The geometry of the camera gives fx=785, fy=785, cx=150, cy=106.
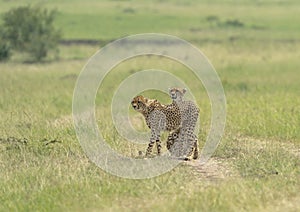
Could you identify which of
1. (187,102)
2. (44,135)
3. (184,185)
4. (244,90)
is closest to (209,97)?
(244,90)

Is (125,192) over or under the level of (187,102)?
under

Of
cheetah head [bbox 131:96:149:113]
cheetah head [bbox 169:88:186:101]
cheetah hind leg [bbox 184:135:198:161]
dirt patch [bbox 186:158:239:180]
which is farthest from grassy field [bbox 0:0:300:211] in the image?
cheetah head [bbox 169:88:186:101]

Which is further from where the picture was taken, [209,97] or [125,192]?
[209,97]

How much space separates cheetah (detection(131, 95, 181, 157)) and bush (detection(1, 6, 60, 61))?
1933 cm

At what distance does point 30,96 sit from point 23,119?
447 centimetres

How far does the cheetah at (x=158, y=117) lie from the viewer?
10633mm

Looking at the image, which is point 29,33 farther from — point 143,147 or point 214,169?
point 214,169

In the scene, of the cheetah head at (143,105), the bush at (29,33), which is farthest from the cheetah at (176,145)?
the bush at (29,33)

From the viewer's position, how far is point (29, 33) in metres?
30.2

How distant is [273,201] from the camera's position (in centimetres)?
845

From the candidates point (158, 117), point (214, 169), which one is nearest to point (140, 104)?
point (158, 117)

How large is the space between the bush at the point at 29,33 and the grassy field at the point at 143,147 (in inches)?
23.2

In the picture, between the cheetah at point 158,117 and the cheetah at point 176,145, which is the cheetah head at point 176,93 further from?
the cheetah at point 176,145

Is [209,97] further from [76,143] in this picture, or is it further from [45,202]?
[45,202]
